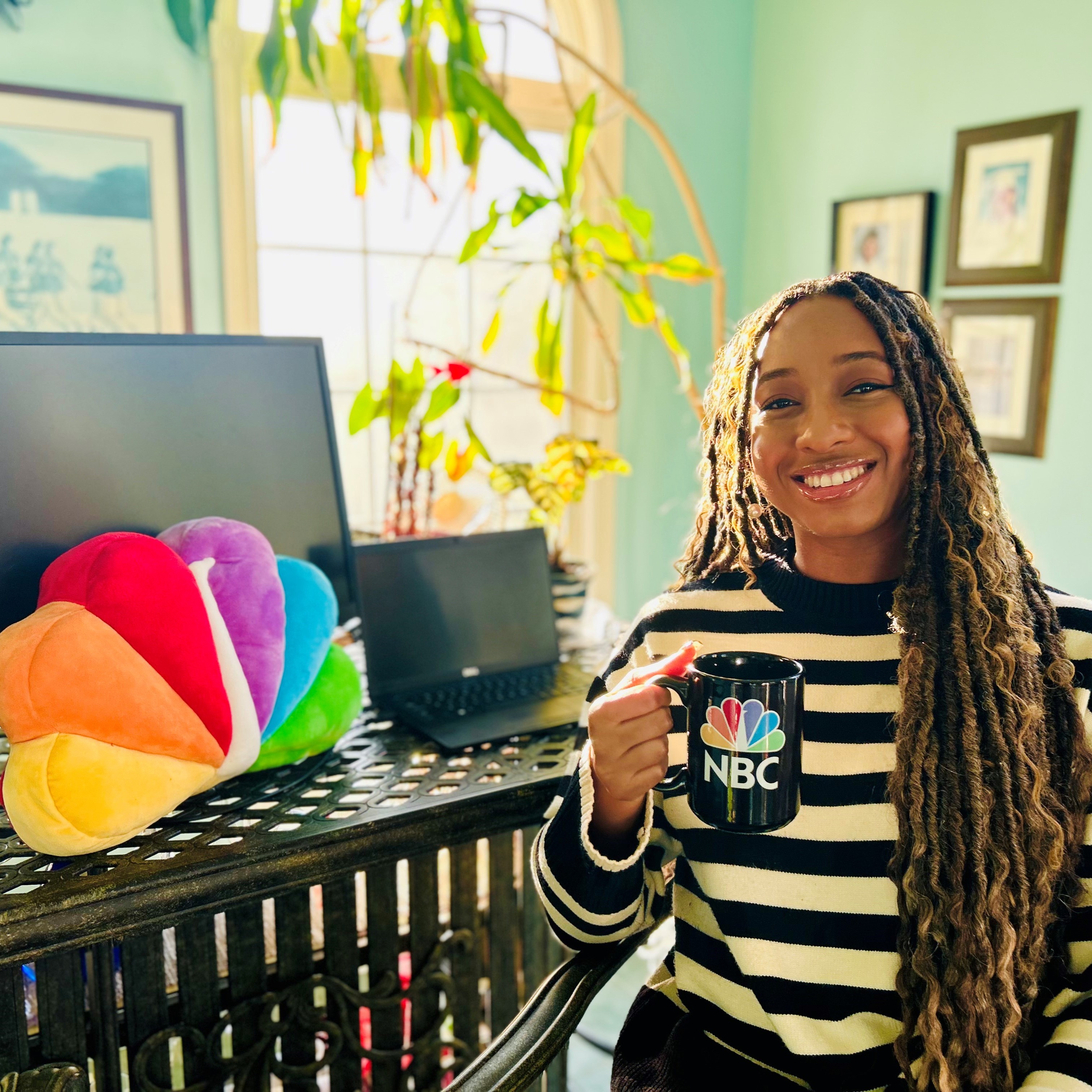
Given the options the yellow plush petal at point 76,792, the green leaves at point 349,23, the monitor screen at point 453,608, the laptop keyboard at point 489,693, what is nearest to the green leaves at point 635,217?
the green leaves at point 349,23

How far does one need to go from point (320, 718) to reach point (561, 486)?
2.29ft

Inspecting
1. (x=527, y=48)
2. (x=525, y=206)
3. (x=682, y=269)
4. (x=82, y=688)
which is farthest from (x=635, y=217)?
(x=82, y=688)

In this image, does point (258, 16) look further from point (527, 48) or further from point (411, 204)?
point (527, 48)

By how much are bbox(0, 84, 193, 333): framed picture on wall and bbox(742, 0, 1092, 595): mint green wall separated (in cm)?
167

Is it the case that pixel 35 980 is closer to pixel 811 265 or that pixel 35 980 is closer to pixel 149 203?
pixel 149 203

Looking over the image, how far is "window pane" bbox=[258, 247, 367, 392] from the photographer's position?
102 inches

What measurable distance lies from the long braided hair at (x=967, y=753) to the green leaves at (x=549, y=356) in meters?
1.05

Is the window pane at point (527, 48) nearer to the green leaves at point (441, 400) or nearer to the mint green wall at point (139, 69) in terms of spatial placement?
the mint green wall at point (139, 69)

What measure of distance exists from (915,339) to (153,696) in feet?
2.61

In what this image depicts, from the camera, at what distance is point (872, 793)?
0.94m

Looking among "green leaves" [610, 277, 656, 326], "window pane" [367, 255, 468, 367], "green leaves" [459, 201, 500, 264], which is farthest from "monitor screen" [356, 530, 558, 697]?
"window pane" [367, 255, 468, 367]

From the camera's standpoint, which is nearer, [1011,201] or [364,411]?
[364,411]

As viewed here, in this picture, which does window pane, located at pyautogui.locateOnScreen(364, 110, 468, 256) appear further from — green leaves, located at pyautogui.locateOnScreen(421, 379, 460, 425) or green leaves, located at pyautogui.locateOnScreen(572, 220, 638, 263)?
green leaves, located at pyautogui.locateOnScreen(421, 379, 460, 425)

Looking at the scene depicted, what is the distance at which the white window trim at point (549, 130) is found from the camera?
2332 millimetres
